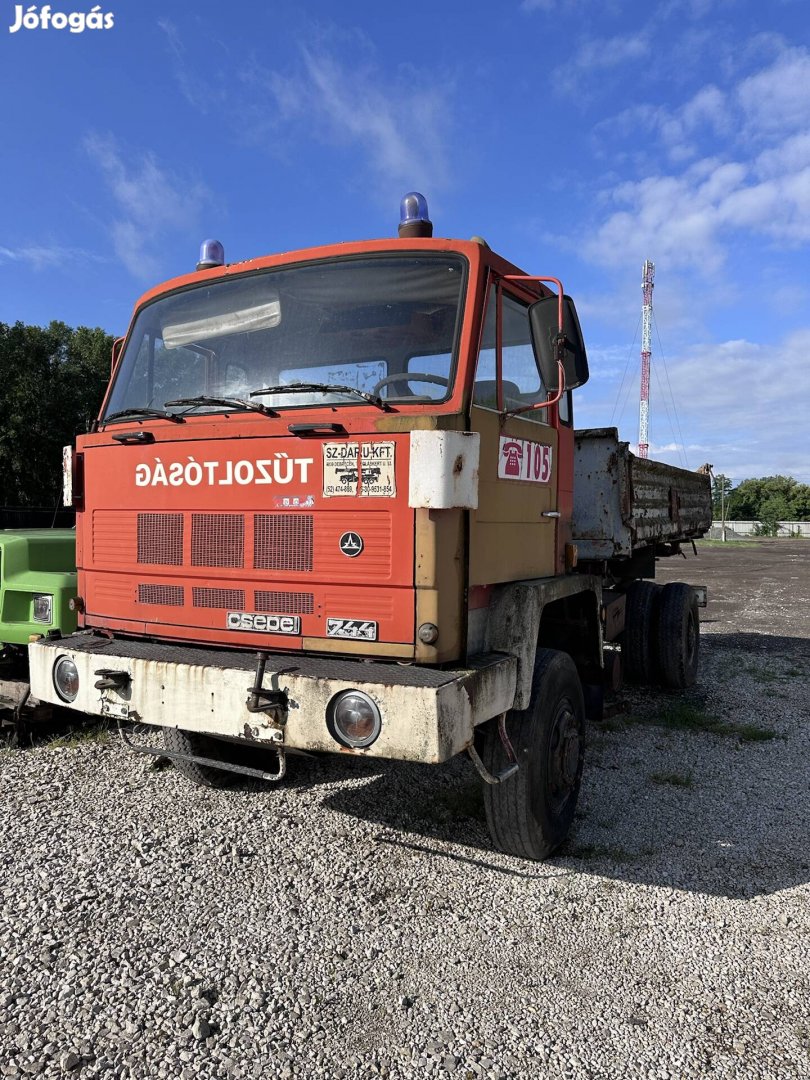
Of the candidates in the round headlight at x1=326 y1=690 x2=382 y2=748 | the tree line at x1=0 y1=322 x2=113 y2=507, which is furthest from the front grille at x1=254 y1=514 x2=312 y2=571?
the tree line at x1=0 y1=322 x2=113 y2=507

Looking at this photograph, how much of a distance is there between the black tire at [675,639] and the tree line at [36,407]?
65.7 feet

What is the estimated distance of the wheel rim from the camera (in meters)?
3.80

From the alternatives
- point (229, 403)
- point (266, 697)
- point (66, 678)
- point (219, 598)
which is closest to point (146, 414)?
point (229, 403)

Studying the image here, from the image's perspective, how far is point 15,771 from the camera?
4.81 m

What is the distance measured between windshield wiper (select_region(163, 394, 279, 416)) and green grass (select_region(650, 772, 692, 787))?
134 inches

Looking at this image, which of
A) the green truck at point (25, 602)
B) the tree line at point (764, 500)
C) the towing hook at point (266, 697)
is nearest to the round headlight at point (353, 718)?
the towing hook at point (266, 697)

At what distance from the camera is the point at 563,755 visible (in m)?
3.91

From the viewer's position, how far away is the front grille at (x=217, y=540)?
347 cm

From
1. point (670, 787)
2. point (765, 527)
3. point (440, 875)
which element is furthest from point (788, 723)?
point (765, 527)

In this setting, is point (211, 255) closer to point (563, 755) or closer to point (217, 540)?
point (217, 540)

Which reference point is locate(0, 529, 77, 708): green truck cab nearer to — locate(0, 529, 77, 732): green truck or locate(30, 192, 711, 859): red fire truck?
locate(0, 529, 77, 732): green truck

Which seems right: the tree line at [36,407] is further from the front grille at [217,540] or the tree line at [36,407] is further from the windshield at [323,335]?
the front grille at [217,540]

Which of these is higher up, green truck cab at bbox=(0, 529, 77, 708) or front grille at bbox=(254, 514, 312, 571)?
front grille at bbox=(254, 514, 312, 571)

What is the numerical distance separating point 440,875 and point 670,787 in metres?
1.94
